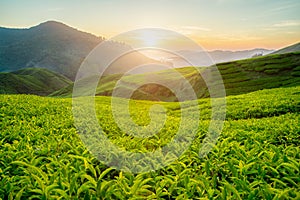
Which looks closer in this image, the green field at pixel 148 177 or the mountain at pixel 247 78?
the green field at pixel 148 177

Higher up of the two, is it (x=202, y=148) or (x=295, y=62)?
(x=295, y=62)

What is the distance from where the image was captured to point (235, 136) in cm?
919

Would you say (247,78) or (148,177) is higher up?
(247,78)

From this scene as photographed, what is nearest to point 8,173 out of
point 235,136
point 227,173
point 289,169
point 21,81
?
point 227,173

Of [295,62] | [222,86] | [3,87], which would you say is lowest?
[3,87]

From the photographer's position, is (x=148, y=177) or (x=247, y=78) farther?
(x=247, y=78)

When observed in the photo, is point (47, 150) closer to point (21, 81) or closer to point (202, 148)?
point (202, 148)

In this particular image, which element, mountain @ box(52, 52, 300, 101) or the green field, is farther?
mountain @ box(52, 52, 300, 101)

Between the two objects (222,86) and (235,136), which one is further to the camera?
(222,86)

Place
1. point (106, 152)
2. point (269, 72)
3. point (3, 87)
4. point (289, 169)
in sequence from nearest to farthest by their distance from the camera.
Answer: point (289, 169)
point (106, 152)
point (269, 72)
point (3, 87)

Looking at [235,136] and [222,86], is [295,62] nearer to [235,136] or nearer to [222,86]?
[222,86]

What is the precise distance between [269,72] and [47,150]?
258ft

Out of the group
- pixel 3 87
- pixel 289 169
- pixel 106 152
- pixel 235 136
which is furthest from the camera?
pixel 3 87

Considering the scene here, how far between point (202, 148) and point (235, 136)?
299cm
